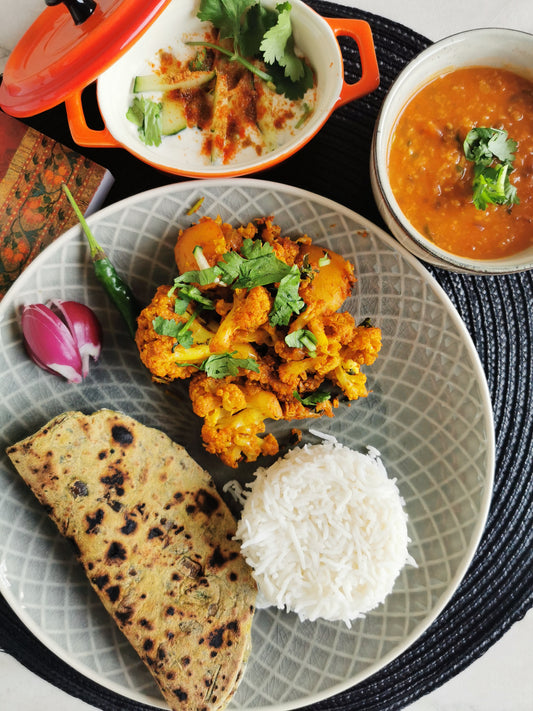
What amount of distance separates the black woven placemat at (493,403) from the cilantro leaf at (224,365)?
28.2 inches

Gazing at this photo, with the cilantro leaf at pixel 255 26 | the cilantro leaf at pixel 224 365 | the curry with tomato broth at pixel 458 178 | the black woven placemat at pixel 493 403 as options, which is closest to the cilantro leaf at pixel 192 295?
the cilantro leaf at pixel 224 365

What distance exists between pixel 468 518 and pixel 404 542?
0.23m

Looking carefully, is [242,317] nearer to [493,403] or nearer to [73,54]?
[73,54]

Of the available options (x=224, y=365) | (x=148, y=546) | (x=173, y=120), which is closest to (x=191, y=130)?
(x=173, y=120)

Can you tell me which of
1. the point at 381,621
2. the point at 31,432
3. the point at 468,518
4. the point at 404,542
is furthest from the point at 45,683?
the point at 468,518

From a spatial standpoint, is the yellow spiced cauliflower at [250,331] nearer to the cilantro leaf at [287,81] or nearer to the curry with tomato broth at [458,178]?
the curry with tomato broth at [458,178]

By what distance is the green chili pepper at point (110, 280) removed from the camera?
1.89 metres

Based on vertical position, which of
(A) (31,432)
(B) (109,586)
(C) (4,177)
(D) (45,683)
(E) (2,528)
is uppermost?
(C) (4,177)

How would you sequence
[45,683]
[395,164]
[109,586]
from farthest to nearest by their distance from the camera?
[45,683] < [109,586] < [395,164]

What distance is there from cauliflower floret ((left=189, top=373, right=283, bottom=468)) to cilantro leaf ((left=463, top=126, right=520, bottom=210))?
2.80ft

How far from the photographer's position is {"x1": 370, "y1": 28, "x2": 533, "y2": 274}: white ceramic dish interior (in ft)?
5.52

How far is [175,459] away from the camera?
1950mm

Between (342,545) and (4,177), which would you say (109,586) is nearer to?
(342,545)

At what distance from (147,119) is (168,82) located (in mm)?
151
